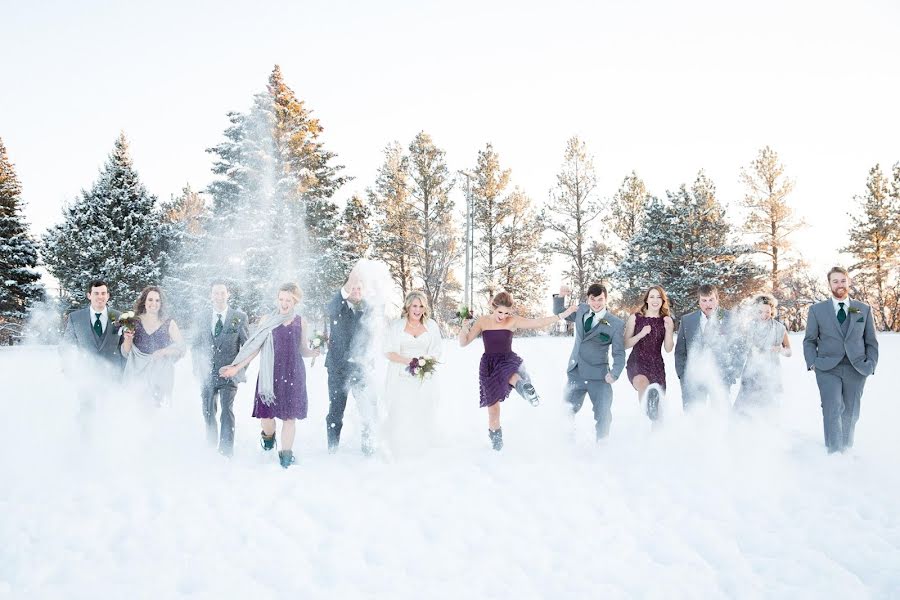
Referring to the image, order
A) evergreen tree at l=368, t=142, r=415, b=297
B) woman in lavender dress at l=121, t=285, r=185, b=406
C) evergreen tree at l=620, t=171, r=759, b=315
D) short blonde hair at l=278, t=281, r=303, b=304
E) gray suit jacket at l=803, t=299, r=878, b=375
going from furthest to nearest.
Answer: evergreen tree at l=368, t=142, r=415, b=297 < evergreen tree at l=620, t=171, r=759, b=315 < woman in lavender dress at l=121, t=285, r=185, b=406 < short blonde hair at l=278, t=281, r=303, b=304 < gray suit jacket at l=803, t=299, r=878, b=375

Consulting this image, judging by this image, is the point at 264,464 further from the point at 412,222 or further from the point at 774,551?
the point at 412,222

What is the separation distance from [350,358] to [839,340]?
514 centimetres

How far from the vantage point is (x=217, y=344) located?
7055 mm

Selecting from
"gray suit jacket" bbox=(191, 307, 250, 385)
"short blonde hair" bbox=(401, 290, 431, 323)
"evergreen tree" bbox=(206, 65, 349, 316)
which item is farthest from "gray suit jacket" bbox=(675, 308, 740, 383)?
"evergreen tree" bbox=(206, 65, 349, 316)

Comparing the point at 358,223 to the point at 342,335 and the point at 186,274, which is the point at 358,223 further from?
the point at 342,335

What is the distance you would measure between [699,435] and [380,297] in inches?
156

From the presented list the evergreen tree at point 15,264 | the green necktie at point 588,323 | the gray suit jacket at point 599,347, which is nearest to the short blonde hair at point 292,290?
the gray suit jacket at point 599,347

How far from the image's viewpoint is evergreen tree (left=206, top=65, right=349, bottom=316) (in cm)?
2873

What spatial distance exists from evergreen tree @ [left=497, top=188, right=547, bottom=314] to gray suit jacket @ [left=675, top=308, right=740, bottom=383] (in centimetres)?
3013

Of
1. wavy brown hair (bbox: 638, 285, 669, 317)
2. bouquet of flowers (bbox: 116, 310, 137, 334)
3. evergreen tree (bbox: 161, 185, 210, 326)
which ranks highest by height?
evergreen tree (bbox: 161, 185, 210, 326)

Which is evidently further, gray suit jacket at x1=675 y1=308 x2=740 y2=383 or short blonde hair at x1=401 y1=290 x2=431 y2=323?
gray suit jacket at x1=675 y1=308 x2=740 y2=383

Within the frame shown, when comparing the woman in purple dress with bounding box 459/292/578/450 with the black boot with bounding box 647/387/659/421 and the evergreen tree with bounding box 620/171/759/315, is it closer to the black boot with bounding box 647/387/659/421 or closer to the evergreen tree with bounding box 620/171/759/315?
the black boot with bounding box 647/387/659/421

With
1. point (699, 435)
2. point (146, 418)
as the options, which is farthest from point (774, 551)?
point (146, 418)

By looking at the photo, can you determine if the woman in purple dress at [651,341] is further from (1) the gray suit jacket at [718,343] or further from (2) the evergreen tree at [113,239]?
(2) the evergreen tree at [113,239]
